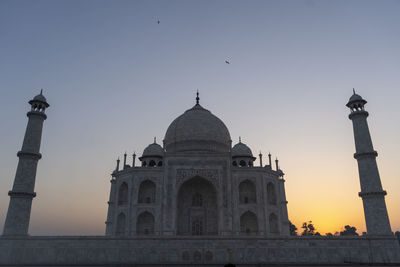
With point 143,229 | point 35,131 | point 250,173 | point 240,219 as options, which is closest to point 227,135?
point 250,173

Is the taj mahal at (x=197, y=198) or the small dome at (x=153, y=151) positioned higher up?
Answer: the small dome at (x=153, y=151)

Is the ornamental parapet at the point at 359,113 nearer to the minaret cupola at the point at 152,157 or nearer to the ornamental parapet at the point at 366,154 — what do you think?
the ornamental parapet at the point at 366,154

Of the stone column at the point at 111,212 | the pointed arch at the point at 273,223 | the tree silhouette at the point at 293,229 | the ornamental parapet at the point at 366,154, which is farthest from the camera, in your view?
the tree silhouette at the point at 293,229

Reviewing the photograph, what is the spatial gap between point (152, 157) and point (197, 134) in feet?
A: 15.7

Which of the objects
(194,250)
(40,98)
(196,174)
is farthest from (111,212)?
(194,250)

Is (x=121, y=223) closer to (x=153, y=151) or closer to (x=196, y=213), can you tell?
(x=196, y=213)

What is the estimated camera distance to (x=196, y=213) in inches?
1019

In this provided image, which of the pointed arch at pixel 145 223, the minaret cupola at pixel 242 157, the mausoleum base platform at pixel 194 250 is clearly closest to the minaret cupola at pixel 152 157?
the pointed arch at pixel 145 223

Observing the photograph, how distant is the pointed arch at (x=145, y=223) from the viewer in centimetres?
2517

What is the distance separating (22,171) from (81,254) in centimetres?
663

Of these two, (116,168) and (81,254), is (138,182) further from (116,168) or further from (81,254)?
(81,254)

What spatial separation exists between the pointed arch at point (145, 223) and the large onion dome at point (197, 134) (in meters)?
7.16

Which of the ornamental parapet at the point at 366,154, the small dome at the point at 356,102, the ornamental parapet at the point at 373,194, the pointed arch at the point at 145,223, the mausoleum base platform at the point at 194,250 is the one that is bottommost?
the mausoleum base platform at the point at 194,250

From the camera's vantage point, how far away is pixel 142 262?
17.8 m
